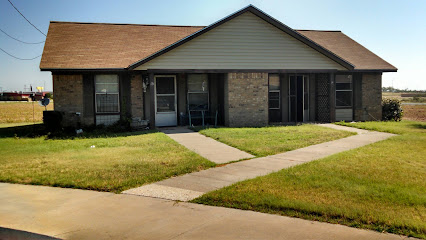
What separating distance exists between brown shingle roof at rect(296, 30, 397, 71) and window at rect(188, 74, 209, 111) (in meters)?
7.43

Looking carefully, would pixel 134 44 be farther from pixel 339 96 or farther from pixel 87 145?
pixel 339 96

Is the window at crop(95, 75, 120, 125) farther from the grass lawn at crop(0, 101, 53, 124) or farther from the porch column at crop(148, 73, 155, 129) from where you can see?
the grass lawn at crop(0, 101, 53, 124)

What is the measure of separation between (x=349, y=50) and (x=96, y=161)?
55.9 feet

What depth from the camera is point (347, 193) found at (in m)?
6.31

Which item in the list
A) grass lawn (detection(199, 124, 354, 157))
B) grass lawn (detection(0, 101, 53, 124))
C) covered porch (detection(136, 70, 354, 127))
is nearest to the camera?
grass lawn (detection(199, 124, 354, 157))

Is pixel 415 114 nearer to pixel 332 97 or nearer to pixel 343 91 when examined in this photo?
pixel 343 91

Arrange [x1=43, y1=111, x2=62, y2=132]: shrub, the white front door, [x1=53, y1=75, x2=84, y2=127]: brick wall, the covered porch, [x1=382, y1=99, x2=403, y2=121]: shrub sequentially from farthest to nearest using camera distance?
[x1=382, y1=99, x2=403, y2=121]: shrub
the white front door
the covered porch
[x1=53, y1=75, x2=84, y2=127]: brick wall
[x1=43, y1=111, x2=62, y2=132]: shrub

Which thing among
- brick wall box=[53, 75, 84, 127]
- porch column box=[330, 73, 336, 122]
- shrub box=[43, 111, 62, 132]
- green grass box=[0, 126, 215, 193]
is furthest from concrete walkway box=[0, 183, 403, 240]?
porch column box=[330, 73, 336, 122]

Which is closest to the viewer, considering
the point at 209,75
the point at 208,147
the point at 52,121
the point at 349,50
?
the point at 208,147

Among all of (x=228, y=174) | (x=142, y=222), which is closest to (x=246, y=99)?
(x=228, y=174)

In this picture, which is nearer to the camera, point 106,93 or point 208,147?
point 208,147

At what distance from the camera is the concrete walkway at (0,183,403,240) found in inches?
187

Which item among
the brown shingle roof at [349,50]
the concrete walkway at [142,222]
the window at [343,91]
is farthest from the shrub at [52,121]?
the brown shingle roof at [349,50]

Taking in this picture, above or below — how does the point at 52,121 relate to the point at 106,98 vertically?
below
